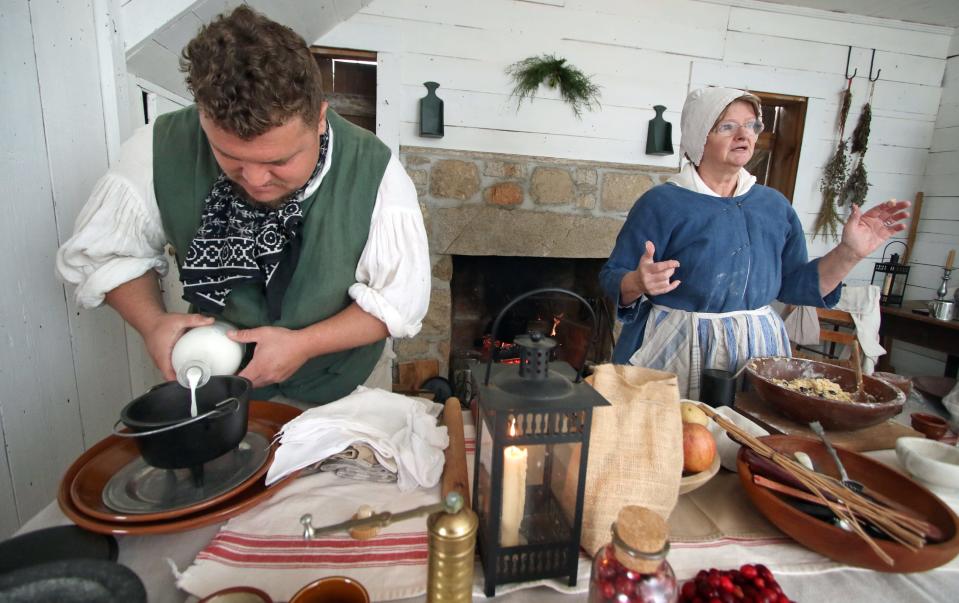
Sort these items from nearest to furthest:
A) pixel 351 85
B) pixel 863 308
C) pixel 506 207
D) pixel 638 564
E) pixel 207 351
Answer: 1. pixel 638 564
2. pixel 207 351
3. pixel 863 308
4. pixel 351 85
5. pixel 506 207

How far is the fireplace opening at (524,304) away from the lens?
305 cm

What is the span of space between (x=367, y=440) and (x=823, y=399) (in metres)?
0.87

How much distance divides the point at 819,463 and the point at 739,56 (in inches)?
109

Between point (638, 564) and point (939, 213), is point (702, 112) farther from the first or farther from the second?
point (939, 213)

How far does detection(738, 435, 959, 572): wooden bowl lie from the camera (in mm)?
571

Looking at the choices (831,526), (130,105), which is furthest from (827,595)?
(130,105)

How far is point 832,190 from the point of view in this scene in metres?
Result: 2.95

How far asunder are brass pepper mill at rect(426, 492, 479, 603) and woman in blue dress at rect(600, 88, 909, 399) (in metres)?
1.03

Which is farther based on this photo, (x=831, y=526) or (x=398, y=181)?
(x=398, y=181)

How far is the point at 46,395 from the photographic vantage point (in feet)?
3.52

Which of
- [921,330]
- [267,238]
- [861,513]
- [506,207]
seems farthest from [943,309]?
[267,238]

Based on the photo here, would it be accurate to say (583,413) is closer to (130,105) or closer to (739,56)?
(130,105)

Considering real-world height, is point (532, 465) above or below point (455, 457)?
above

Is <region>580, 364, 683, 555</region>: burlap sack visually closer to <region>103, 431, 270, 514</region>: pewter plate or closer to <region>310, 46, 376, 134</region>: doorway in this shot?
<region>103, 431, 270, 514</region>: pewter plate
